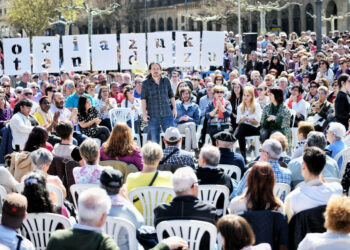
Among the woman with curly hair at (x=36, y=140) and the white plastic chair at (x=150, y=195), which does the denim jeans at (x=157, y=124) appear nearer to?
the woman with curly hair at (x=36, y=140)

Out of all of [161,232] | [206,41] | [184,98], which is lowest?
[161,232]

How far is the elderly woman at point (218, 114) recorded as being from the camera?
40.8 ft

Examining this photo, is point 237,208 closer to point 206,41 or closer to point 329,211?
point 329,211

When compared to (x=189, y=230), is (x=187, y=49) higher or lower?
higher

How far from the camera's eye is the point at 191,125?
13.2 m

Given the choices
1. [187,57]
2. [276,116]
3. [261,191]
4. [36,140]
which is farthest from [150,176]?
[187,57]

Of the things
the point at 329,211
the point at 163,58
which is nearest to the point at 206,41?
the point at 163,58

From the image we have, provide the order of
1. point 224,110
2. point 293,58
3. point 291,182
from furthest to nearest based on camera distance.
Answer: point 293,58 < point 224,110 < point 291,182

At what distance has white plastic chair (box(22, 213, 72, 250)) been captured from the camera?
5.44 meters

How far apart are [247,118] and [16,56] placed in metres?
6.54

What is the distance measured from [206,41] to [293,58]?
179 inches

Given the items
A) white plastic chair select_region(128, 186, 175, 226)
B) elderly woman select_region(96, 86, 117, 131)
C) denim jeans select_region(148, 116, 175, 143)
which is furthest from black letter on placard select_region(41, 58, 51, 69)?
white plastic chair select_region(128, 186, 175, 226)

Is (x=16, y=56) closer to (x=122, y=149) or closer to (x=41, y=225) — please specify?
(x=122, y=149)

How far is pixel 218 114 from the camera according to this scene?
12.6 meters
